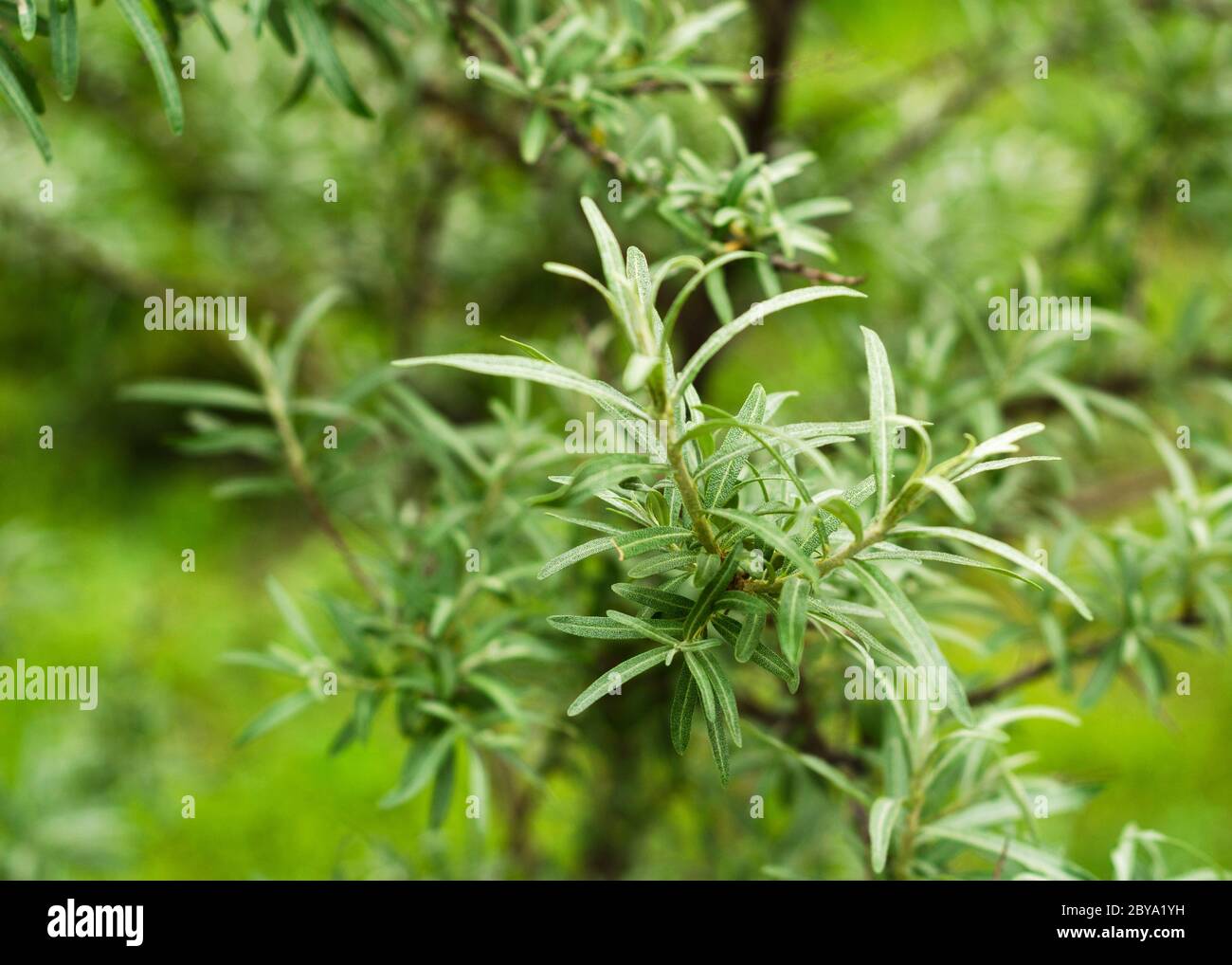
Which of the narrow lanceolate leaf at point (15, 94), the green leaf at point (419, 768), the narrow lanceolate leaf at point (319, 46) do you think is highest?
the narrow lanceolate leaf at point (319, 46)

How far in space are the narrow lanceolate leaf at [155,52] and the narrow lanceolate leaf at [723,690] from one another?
1.89 ft

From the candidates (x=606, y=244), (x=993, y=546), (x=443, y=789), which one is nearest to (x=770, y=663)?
(x=993, y=546)


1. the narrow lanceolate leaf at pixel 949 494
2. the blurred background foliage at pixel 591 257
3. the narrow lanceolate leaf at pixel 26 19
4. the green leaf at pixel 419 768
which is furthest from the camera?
the blurred background foliage at pixel 591 257

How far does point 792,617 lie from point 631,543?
0.10 metres

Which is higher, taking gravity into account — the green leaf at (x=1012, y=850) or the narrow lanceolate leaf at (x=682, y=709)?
the narrow lanceolate leaf at (x=682, y=709)

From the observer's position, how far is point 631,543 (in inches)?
21.8

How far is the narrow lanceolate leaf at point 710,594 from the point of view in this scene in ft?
1.82

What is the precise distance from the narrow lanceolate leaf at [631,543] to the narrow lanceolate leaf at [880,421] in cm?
11

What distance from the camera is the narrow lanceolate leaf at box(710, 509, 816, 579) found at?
50 centimetres

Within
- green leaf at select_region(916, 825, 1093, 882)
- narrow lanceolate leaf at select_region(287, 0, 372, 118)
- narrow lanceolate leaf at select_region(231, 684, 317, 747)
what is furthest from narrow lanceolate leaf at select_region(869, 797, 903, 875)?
narrow lanceolate leaf at select_region(287, 0, 372, 118)

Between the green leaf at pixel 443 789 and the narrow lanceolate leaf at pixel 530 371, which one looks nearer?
the narrow lanceolate leaf at pixel 530 371

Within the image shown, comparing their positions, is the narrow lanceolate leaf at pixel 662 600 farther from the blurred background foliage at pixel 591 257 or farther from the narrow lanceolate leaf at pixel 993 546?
the blurred background foliage at pixel 591 257

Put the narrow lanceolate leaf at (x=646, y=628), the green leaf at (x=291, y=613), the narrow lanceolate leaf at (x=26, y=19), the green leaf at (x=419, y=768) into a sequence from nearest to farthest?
1. the narrow lanceolate leaf at (x=646, y=628)
2. the narrow lanceolate leaf at (x=26, y=19)
3. the green leaf at (x=419, y=768)
4. the green leaf at (x=291, y=613)

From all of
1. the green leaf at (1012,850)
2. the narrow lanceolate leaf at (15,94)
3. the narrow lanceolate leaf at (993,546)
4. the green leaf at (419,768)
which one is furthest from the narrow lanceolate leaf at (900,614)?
the narrow lanceolate leaf at (15,94)
